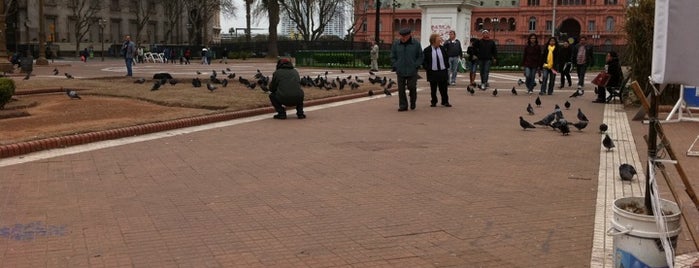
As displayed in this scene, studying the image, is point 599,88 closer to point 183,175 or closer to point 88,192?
point 183,175

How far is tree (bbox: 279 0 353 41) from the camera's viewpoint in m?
76.2

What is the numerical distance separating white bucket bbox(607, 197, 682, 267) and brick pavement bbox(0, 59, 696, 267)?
80 centimetres

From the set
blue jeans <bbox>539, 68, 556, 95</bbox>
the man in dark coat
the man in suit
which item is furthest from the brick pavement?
blue jeans <bbox>539, 68, 556, 95</bbox>

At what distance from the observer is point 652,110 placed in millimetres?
4020

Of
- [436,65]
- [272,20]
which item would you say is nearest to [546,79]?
[436,65]

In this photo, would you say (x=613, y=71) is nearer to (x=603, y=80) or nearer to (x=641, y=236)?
(x=603, y=80)

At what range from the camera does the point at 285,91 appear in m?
13.2

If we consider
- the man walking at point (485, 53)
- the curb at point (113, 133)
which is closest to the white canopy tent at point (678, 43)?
the curb at point (113, 133)

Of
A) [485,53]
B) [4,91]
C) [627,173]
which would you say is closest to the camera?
[627,173]

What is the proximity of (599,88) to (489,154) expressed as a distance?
9.15m

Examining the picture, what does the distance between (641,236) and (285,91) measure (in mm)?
9850

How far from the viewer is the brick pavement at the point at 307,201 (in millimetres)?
4992

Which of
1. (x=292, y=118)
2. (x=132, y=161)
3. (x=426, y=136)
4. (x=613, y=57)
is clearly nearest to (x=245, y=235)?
(x=132, y=161)

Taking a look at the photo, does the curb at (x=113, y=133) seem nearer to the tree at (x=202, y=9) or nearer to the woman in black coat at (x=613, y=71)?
the woman in black coat at (x=613, y=71)
